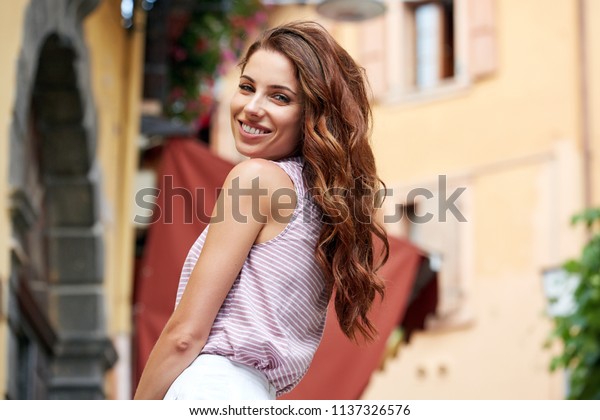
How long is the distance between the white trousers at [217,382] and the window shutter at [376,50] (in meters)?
16.7

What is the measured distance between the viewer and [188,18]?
10.9m

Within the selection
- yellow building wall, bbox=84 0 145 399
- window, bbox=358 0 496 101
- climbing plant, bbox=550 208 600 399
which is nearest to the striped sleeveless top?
climbing plant, bbox=550 208 600 399

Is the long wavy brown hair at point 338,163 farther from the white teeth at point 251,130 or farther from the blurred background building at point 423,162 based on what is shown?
the blurred background building at point 423,162

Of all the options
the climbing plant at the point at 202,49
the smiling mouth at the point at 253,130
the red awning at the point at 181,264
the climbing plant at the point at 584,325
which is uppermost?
Result: the climbing plant at the point at 202,49

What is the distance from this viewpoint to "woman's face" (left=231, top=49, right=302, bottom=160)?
9.30 feet

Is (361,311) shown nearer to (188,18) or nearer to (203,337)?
(203,337)

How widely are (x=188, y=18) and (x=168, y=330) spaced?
27.7 ft

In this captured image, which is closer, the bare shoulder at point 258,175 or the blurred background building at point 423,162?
the bare shoulder at point 258,175

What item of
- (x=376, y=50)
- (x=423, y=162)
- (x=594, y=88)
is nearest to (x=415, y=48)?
(x=376, y=50)

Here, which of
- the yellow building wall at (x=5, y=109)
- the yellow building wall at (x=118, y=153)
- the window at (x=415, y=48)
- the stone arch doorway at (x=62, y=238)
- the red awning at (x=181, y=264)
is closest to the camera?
the red awning at (x=181, y=264)

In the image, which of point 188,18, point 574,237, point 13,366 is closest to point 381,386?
point 574,237

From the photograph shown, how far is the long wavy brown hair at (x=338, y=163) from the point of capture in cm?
277

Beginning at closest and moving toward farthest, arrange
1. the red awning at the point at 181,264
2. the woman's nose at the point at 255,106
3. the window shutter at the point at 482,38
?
the woman's nose at the point at 255,106 < the red awning at the point at 181,264 < the window shutter at the point at 482,38

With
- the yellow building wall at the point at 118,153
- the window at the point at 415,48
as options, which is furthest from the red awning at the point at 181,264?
the window at the point at 415,48
